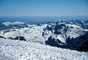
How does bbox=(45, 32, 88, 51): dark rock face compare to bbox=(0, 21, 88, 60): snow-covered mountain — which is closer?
bbox=(0, 21, 88, 60): snow-covered mountain

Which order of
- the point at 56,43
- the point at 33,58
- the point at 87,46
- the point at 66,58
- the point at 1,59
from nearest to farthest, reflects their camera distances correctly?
the point at 1,59 → the point at 33,58 → the point at 66,58 → the point at 87,46 → the point at 56,43

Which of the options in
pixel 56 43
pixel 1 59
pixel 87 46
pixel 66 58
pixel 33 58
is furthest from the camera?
pixel 56 43

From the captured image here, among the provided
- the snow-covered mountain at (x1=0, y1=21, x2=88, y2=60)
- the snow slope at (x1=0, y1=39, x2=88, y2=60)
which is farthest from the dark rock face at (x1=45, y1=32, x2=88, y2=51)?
the snow slope at (x1=0, y1=39, x2=88, y2=60)

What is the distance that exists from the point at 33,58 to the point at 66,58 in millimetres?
2988

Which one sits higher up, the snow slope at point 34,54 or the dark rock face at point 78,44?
the snow slope at point 34,54

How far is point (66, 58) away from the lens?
11.3m

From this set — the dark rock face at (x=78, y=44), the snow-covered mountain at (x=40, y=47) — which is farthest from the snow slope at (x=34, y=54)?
the dark rock face at (x=78, y=44)

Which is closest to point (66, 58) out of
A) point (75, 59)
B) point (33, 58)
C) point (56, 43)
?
point (75, 59)

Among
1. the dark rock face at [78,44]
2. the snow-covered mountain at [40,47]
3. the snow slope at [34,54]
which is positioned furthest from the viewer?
the dark rock face at [78,44]

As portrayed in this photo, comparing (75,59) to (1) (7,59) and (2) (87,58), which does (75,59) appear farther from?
(1) (7,59)

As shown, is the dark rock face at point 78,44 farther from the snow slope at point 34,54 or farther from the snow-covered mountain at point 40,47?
the snow slope at point 34,54

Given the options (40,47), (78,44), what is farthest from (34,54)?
(78,44)

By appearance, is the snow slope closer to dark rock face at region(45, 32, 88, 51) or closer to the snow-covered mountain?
the snow-covered mountain

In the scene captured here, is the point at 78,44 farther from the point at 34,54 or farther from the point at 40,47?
the point at 34,54
